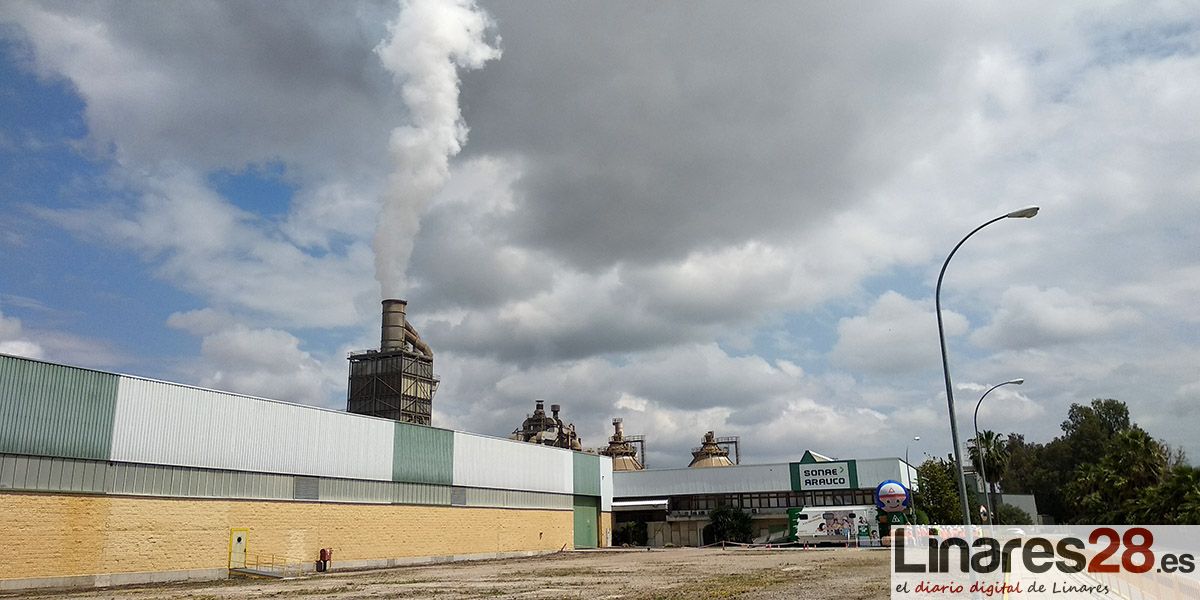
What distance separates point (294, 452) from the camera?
136 ft

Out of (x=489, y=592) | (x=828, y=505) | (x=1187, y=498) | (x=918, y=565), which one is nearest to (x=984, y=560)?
(x=918, y=565)

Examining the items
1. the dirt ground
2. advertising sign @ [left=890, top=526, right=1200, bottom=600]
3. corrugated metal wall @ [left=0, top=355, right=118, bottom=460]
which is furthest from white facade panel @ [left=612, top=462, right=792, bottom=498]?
corrugated metal wall @ [left=0, top=355, right=118, bottom=460]

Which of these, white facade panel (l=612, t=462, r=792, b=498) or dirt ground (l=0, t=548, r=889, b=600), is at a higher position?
white facade panel (l=612, t=462, r=792, b=498)

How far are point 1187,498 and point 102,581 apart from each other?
1931 inches

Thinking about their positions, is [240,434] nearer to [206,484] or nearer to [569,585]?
[206,484]

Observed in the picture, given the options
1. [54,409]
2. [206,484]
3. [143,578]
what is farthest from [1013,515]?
[54,409]

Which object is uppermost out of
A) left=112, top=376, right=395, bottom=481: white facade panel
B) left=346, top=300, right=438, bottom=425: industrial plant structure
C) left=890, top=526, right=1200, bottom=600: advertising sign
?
left=346, top=300, right=438, bottom=425: industrial plant structure

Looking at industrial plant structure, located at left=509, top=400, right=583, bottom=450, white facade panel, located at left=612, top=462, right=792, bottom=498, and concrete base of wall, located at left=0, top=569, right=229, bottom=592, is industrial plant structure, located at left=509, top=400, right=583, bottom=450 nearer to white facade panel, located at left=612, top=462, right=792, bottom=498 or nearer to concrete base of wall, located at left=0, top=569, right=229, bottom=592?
white facade panel, located at left=612, top=462, right=792, bottom=498

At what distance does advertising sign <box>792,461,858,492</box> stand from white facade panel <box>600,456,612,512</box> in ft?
57.1

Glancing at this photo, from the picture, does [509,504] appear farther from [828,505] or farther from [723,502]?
[828,505]

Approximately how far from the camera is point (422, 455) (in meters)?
50.2

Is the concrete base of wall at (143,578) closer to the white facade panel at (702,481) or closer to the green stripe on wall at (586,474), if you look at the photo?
the green stripe on wall at (586,474)

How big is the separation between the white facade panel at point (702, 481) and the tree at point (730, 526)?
2828mm

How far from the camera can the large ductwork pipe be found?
65.4 metres
